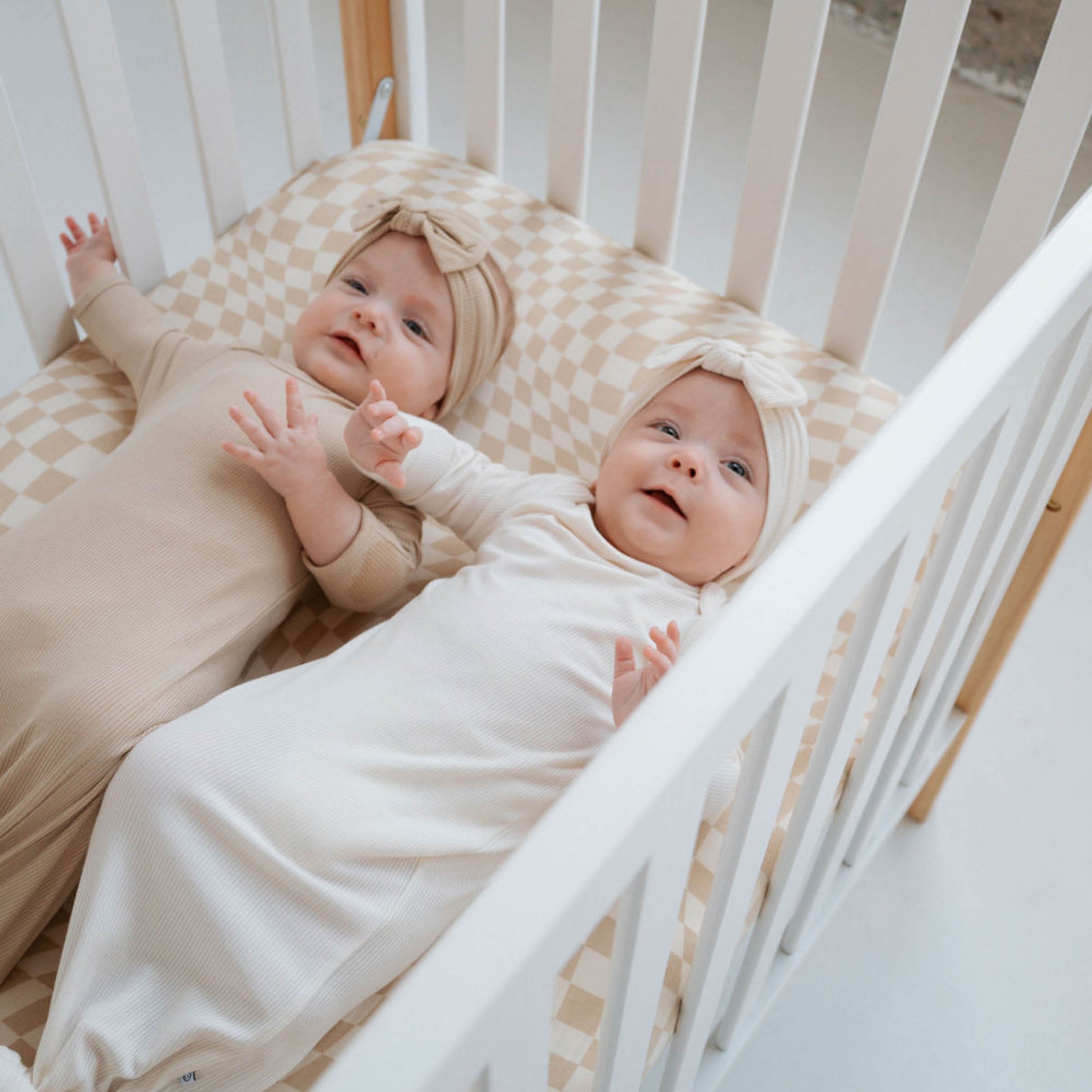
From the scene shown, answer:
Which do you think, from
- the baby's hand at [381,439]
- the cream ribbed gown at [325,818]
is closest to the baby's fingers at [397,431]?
the baby's hand at [381,439]

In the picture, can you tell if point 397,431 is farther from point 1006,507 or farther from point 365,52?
point 365,52

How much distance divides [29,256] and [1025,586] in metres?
1.02

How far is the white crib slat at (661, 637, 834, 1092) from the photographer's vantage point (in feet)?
1.75

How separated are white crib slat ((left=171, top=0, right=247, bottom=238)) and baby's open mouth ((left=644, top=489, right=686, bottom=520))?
624mm

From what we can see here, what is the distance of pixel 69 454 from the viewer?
114cm

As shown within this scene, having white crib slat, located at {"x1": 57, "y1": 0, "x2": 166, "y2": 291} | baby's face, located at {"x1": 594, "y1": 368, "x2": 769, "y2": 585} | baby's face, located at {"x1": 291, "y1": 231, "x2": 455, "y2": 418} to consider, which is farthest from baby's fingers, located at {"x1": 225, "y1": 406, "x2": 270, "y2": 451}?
white crib slat, located at {"x1": 57, "y1": 0, "x2": 166, "y2": 291}

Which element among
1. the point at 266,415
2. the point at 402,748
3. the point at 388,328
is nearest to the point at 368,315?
the point at 388,328

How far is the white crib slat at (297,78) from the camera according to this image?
1212 mm

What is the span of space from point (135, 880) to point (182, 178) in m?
1.51

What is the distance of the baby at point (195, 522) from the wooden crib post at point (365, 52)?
11.3 inches

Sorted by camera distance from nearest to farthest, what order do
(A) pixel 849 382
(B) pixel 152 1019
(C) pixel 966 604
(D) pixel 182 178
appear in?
(B) pixel 152 1019 < (C) pixel 966 604 < (A) pixel 849 382 < (D) pixel 182 178

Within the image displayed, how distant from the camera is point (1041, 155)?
0.96 m

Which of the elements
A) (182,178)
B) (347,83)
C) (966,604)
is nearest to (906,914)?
(966,604)

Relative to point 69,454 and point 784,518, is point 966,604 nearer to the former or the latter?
point 784,518
